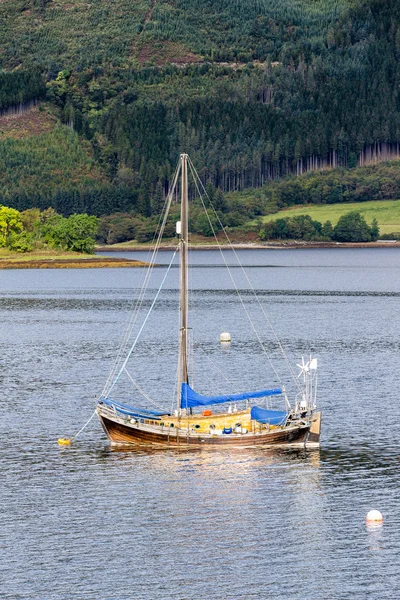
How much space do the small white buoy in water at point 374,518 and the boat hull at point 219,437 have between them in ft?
51.4

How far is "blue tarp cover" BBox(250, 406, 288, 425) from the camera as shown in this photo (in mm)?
78750

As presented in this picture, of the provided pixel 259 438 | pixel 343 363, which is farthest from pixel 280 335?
pixel 259 438

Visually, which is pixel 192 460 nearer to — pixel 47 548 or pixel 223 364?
pixel 47 548

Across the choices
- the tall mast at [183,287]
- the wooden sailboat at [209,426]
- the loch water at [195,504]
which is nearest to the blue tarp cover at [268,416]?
the wooden sailboat at [209,426]

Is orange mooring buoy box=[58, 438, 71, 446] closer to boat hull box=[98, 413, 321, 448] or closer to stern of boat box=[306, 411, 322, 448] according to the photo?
boat hull box=[98, 413, 321, 448]

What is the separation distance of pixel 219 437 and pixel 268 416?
12.8 ft

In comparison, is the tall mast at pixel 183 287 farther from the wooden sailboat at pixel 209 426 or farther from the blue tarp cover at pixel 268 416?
the blue tarp cover at pixel 268 416

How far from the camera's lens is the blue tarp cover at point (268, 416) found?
3100 inches

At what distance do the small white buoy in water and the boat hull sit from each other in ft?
51.4

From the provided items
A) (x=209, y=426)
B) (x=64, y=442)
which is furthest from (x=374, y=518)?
(x=64, y=442)

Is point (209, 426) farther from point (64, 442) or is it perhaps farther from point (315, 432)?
point (64, 442)

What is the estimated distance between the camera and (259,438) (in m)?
77.8

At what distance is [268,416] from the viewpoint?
259 ft

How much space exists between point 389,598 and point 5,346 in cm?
9749
